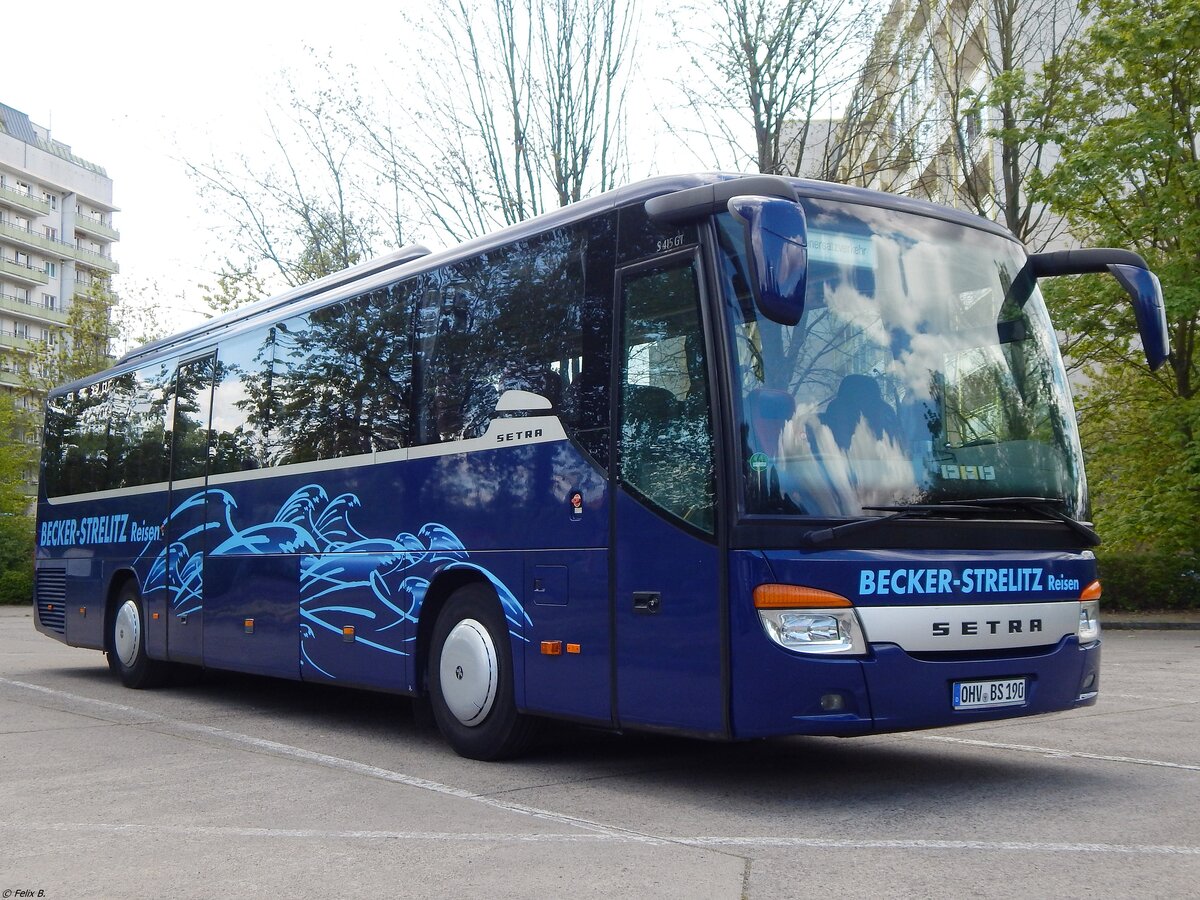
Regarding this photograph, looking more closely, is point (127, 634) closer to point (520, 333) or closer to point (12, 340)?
point (520, 333)

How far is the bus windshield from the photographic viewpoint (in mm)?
6777

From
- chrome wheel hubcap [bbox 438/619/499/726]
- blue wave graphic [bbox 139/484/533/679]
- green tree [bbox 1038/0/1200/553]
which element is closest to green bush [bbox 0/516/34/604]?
blue wave graphic [bbox 139/484/533/679]

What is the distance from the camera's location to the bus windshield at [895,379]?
678 cm

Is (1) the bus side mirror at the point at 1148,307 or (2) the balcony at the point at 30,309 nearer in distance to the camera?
(1) the bus side mirror at the point at 1148,307

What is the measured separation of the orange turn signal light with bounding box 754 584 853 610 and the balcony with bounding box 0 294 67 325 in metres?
100.0

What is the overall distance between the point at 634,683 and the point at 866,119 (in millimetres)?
19367

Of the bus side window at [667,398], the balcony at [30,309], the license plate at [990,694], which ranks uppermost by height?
the balcony at [30,309]

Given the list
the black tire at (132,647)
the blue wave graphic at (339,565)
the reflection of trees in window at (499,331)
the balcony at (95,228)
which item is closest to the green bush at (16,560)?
the black tire at (132,647)

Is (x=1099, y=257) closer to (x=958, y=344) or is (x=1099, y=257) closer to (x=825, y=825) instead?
(x=958, y=344)

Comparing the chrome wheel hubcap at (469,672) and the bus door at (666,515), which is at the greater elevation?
the bus door at (666,515)

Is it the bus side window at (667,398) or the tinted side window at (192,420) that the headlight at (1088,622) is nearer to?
the bus side window at (667,398)

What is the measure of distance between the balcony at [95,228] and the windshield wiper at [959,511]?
113 m

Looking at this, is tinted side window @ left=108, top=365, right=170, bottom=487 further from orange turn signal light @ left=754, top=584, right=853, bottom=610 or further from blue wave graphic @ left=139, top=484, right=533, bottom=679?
orange turn signal light @ left=754, top=584, right=853, bottom=610

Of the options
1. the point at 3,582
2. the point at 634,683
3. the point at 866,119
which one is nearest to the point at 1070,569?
the point at 634,683
